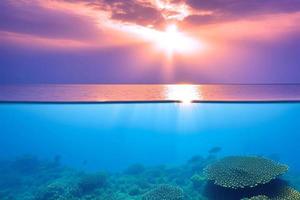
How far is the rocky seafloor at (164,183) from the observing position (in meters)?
9.41

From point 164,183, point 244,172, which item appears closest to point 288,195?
point 244,172

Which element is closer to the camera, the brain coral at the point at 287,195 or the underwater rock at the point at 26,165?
the brain coral at the point at 287,195

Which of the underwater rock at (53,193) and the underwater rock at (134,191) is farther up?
the underwater rock at (53,193)

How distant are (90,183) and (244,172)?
8173 millimetres

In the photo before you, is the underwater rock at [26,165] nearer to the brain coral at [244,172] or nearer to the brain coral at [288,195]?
the brain coral at [244,172]

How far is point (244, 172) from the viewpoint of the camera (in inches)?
380

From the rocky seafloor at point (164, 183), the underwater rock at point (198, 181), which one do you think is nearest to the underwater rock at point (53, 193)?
the rocky seafloor at point (164, 183)

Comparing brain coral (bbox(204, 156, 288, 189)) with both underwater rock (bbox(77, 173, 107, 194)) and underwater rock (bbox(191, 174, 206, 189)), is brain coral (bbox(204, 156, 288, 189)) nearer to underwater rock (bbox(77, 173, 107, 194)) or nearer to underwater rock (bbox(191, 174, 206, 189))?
underwater rock (bbox(191, 174, 206, 189))

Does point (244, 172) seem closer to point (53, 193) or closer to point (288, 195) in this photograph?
point (288, 195)

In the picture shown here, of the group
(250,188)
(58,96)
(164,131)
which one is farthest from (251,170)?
(164,131)

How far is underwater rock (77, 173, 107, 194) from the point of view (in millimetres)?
13743

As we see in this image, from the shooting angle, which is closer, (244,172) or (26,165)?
(244,172)

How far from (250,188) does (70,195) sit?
8.23m

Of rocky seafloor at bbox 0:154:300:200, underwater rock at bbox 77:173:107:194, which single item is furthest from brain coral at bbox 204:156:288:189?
underwater rock at bbox 77:173:107:194
